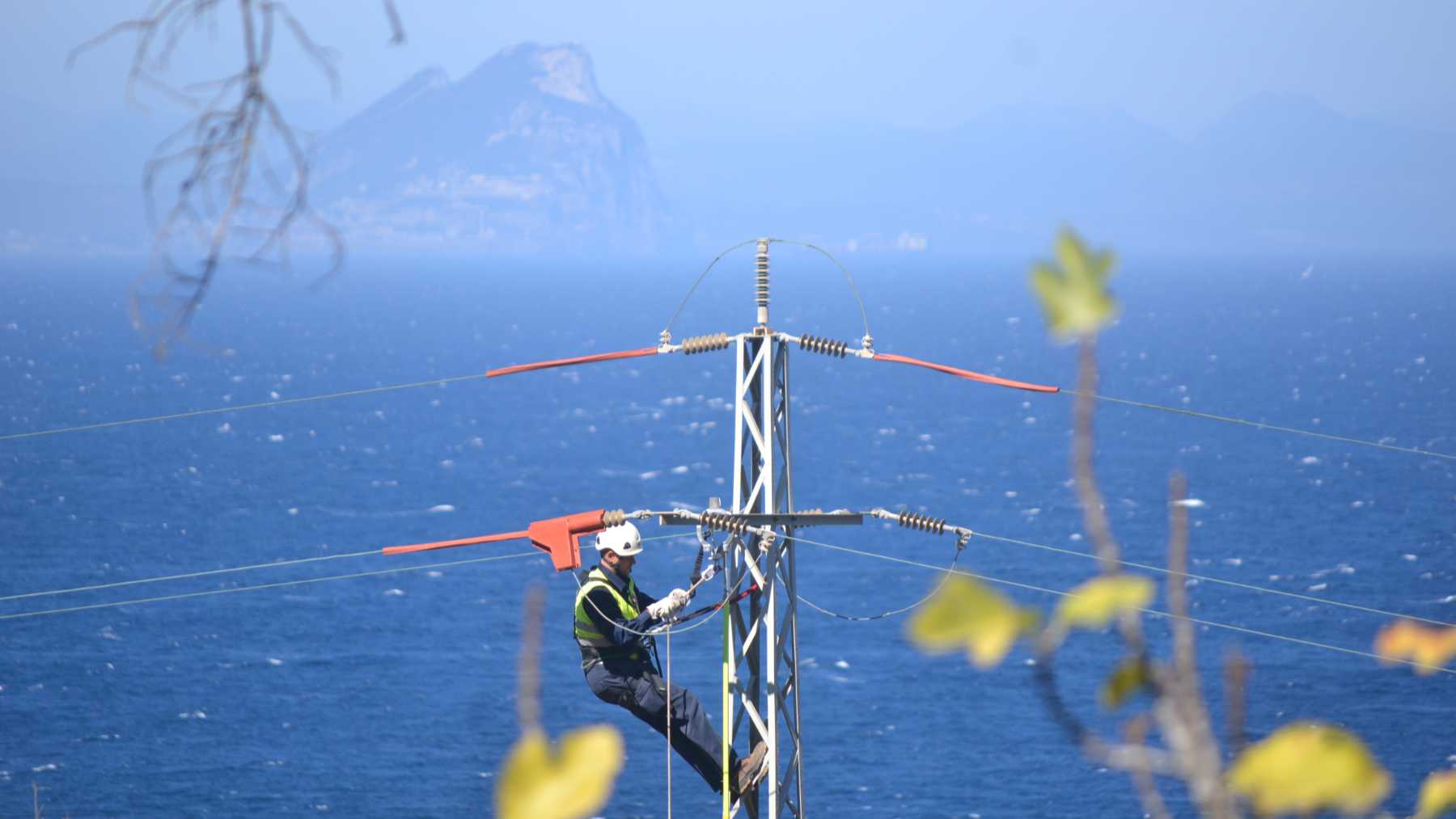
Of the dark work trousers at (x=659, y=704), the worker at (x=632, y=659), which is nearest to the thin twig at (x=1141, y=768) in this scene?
the worker at (x=632, y=659)

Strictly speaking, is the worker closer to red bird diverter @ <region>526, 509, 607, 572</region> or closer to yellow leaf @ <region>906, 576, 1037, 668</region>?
red bird diverter @ <region>526, 509, 607, 572</region>

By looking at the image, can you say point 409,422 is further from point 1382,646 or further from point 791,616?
point 1382,646

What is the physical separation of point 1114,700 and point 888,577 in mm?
80189

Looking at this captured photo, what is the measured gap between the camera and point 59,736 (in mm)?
64688

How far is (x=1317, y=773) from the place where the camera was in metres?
1.62

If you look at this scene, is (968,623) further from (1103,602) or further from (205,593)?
(205,593)

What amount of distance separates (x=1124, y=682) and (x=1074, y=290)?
0.39m

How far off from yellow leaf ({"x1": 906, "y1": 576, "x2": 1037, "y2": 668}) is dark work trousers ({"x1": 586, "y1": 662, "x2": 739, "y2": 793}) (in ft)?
46.2

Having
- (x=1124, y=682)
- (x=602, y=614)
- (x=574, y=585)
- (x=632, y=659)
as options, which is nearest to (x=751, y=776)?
(x=632, y=659)

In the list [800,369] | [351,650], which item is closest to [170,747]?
[351,650]

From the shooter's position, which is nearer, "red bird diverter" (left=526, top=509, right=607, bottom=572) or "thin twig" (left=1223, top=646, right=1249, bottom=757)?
"thin twig" (left=1223, top=646, right=1249, bottom=757)

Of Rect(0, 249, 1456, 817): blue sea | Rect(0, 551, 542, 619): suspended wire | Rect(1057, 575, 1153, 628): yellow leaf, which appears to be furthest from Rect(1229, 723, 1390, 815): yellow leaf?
Rect(0, 551, 542, 619): suspended wire

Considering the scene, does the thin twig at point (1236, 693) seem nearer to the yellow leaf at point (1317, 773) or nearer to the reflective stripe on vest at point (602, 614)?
the yellow leaf at point (1317, 773)

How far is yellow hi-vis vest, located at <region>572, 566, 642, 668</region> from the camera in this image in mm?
14953
